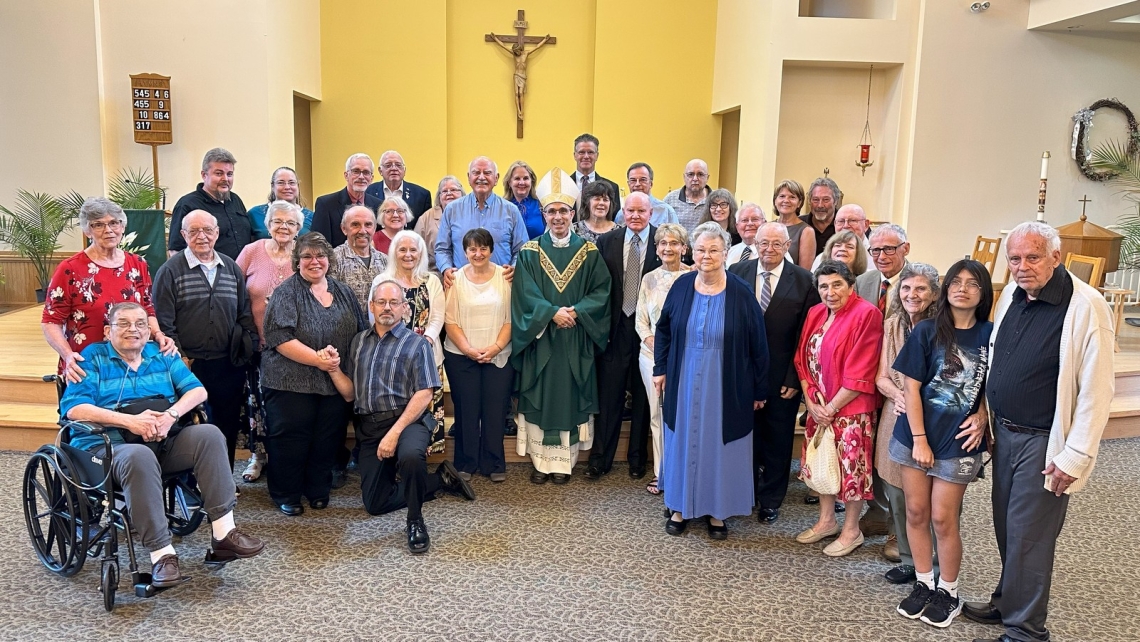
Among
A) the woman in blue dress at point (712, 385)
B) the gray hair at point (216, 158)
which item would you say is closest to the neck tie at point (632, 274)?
the woman in blue dress at point (712, 385)

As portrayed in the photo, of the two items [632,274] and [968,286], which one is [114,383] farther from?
[968,286]

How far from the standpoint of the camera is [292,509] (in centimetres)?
388

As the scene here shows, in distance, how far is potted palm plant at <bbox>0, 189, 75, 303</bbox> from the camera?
7.36 metres

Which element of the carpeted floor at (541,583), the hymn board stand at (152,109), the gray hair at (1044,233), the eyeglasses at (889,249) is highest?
the hymn board stand at (152,109)

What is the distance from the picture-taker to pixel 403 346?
12.4 ft

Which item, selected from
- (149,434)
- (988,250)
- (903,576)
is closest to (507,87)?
(988,250)

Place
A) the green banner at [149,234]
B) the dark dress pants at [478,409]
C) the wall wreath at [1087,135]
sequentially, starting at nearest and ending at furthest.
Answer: the dark dress pants at [478,409], the green banner at [149,234], the wall wreath at [1087,135]

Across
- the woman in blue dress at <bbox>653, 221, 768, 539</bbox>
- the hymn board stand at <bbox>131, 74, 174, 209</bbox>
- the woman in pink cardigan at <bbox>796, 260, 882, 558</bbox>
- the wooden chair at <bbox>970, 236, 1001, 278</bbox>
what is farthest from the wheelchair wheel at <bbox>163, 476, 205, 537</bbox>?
the wooden chair at <bbox>970, 236, 1001, 278</bbox>

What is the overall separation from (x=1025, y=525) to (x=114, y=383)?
336 centimetres

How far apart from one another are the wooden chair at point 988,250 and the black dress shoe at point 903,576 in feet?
18.2

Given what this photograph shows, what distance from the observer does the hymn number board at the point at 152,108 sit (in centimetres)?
773

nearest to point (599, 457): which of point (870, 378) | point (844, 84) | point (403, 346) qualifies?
point (403, 346)

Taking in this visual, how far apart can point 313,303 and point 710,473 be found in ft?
6.50

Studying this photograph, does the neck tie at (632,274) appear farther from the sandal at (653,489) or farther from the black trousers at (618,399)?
the sandal at (653,489)
